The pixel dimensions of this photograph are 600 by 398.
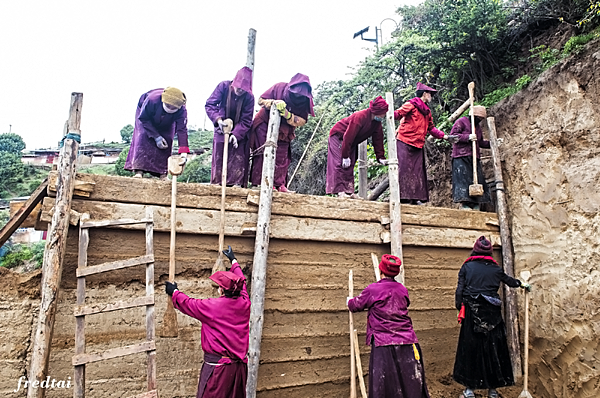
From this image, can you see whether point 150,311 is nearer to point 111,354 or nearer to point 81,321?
point 111,354

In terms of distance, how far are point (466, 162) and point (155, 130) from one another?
457 centimetres

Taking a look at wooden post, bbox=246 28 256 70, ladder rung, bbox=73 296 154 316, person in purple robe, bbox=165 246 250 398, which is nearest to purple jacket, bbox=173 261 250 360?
person in purple robe, bbox=165 246 250 398

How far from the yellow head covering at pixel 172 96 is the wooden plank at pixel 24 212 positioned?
165 cm

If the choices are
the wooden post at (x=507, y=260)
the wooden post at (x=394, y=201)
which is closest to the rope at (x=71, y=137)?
the wooden post at (x=394, y=201)

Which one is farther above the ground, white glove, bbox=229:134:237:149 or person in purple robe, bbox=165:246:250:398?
white glove, bbox=229:134:237:149

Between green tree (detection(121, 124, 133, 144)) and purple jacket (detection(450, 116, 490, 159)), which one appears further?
green tree (detection(121, 124, 133, 144))

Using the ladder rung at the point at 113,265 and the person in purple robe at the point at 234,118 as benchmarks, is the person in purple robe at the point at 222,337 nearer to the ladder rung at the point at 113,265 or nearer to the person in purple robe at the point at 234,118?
the ladder rung at the point at 113,265

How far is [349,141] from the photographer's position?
553 centimetres

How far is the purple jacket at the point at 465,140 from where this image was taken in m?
6.12

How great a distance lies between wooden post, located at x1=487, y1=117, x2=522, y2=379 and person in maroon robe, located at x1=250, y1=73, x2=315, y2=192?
9.39ft

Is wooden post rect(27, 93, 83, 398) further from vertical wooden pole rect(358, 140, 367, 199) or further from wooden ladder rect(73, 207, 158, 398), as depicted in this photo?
vertical wooden pole rect(358, 140, 367, 199)

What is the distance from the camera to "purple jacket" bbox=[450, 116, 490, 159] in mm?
6117

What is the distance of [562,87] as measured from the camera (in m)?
5.24

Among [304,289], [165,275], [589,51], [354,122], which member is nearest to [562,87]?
[589,51]
